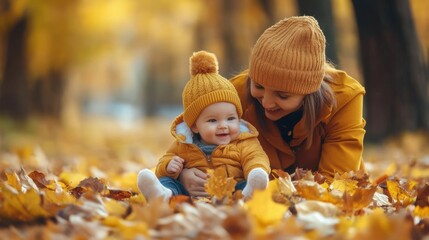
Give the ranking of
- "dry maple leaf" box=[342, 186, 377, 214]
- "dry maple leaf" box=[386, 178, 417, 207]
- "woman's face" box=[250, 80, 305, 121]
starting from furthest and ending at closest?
1. "woman's face" box=[250, 80, 305, 121]
2. "dry maple leaf" box=[386, 178, 417, 207]
3. "dry maple leaf" box=[342, 186, 377, 214]

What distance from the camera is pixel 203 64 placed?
3.77 metres

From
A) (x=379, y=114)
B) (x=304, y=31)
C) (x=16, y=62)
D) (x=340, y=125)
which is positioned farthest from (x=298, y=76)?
(x=16, y=62)

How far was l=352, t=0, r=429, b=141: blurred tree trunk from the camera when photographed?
8.55 metres

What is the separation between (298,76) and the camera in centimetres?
376

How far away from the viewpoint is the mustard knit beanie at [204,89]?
11.8 feet

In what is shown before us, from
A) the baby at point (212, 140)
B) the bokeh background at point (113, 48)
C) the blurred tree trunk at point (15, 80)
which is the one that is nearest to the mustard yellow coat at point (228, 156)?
the baby at point (212, 140)

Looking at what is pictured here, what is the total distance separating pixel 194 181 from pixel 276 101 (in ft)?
2.26

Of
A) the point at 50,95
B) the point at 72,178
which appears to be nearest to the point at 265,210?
the point at 72,178

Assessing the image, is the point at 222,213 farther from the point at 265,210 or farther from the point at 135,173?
the point at 135,173

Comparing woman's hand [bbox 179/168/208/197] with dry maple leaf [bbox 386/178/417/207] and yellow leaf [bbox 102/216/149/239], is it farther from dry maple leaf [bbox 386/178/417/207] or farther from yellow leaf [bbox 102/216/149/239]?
yellow leaf [bbox 102/216/149/239]

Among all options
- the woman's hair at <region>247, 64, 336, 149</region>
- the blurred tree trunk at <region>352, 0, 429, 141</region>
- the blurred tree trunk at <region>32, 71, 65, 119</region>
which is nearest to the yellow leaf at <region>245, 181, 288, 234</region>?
the woman's hair at <region>247, 64, 336, 149</region>

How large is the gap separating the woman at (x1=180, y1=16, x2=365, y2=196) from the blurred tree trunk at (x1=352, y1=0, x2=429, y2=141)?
173 inches

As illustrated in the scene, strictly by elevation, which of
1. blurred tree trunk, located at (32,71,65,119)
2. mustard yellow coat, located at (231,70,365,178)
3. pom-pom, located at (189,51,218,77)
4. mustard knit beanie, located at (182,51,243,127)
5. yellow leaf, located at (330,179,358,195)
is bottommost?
yellow leaf, located at (330,179,358,195)

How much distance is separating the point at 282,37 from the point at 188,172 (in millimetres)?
911
